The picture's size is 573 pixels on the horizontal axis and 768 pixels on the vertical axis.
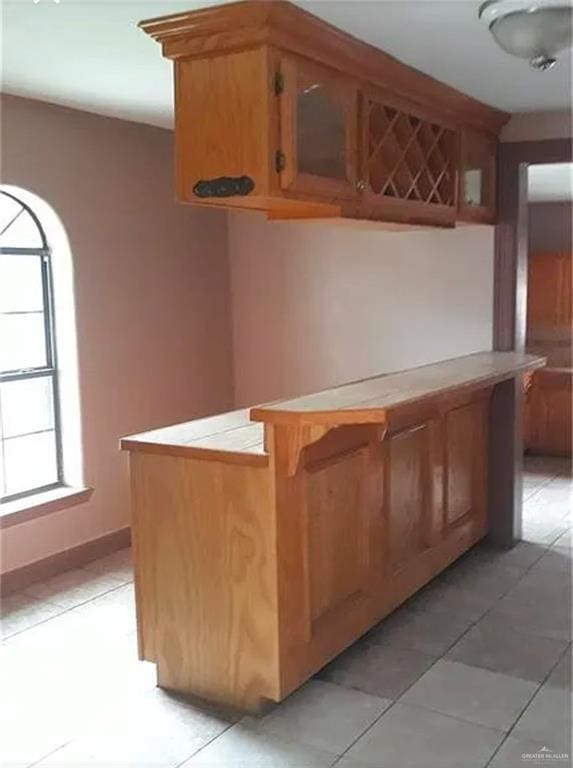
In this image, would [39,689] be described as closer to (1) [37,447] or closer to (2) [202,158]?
(1) [37,447]

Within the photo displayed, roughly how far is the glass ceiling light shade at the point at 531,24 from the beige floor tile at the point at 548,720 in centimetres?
202

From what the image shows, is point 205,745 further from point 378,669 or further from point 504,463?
point 504,463

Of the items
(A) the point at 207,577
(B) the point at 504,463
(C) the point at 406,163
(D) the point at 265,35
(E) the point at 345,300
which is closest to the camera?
(D) the point at 265,35

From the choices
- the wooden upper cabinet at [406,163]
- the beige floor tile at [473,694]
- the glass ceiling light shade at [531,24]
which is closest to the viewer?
the glass ceiling light shade at [531,24]

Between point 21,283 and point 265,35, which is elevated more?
point 265,35

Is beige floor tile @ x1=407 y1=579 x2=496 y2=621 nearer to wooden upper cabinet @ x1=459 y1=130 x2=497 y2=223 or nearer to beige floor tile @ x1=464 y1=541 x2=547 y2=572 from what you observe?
beige floor tile @ x1=464 y1=541 x2=547 y2=572

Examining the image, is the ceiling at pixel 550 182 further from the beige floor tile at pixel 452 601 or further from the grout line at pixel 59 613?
the grout line at pixel 59 613

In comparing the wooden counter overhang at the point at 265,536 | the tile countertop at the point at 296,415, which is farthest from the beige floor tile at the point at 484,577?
the tile countertop at the point at 296,415

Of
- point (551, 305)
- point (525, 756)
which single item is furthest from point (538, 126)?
point (551, 305)

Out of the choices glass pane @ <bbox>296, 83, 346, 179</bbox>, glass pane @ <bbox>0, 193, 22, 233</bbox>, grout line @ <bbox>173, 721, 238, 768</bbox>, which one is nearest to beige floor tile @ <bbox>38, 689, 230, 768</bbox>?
grout line @ <bbox>173, 721, 238, 768</bbox>

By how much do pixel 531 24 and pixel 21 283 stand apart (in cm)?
258

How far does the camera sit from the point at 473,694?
2826mm

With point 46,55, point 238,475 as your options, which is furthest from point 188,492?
point 46,55

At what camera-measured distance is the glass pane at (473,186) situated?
3.99 meters
